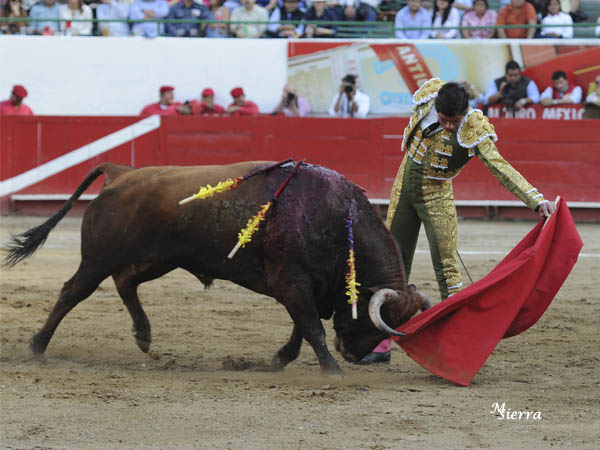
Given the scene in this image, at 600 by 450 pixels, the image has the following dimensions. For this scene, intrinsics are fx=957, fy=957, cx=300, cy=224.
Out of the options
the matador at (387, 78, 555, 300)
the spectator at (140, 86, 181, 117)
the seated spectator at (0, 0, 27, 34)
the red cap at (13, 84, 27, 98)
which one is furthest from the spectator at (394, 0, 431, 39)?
the matador at (387, 78, 555, 300)

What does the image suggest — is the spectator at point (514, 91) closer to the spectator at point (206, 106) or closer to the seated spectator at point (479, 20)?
the seated spectator at point (479, 20)

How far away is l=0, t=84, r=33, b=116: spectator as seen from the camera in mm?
10219

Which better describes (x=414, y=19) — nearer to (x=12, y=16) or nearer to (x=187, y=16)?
(x=187, y=16)

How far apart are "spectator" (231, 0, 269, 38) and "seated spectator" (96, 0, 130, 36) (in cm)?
129

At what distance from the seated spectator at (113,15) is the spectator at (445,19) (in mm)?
3625

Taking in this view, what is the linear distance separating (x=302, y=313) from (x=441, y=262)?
2.36 ft

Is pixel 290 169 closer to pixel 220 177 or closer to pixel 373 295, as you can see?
pixel 220 177

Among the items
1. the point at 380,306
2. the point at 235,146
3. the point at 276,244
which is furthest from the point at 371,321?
the point at 235,146

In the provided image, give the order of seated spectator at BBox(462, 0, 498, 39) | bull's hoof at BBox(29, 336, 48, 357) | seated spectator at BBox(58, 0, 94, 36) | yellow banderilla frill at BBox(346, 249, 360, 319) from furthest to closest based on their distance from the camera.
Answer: seated spectator at BBox(58, 0, 94, 36) → seated spectator at BBox(462, 0, 498, 39) → bull's hoof at BBox(29, 336, 48, 357) → yellow banderilla frill at BBox(346, 249, 360, 319)

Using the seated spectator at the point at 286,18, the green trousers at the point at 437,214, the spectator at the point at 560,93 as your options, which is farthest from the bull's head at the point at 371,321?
the seated spectator at the point at 286,18

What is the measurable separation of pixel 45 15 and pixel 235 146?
305 centimetres

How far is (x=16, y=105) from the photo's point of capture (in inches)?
408

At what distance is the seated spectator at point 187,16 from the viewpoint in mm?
11281

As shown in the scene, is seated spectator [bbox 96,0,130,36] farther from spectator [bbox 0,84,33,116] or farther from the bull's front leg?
the bull's front leg
